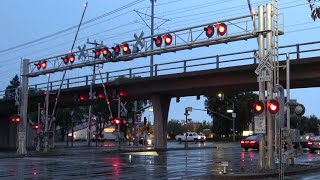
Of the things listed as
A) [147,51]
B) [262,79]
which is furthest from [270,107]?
[147,51]

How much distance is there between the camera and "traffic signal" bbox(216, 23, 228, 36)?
25061 millimetres

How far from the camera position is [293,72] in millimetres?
35344

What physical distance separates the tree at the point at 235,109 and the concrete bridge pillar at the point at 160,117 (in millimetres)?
55054

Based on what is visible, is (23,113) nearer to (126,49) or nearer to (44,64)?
(44,64)

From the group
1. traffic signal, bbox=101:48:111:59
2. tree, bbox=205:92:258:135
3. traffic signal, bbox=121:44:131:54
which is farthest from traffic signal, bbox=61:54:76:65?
tree, bbox=205:92:258:135

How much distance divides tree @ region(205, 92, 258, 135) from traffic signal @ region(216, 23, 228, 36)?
77.5 m

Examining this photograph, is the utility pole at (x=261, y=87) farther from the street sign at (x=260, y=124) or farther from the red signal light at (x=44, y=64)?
the red signal light at (x=44, y=64)

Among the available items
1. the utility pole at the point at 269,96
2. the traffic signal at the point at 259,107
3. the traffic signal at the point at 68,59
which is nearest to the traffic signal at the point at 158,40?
the utility pole at the point at 269,96

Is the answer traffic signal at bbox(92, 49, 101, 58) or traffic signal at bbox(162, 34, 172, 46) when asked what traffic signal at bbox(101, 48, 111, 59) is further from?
traffic signal at bbox(162, 34, 172, 46)

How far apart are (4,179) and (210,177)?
7.63m

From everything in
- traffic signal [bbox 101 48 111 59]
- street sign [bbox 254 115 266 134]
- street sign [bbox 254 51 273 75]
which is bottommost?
street sign [bbox 254 115 266 134]

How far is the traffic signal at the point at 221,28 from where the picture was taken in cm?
2506

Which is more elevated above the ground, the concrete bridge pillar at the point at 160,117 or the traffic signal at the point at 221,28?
the traffic signal at the point at 221,28

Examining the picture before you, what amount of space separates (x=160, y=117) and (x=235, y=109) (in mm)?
56675
